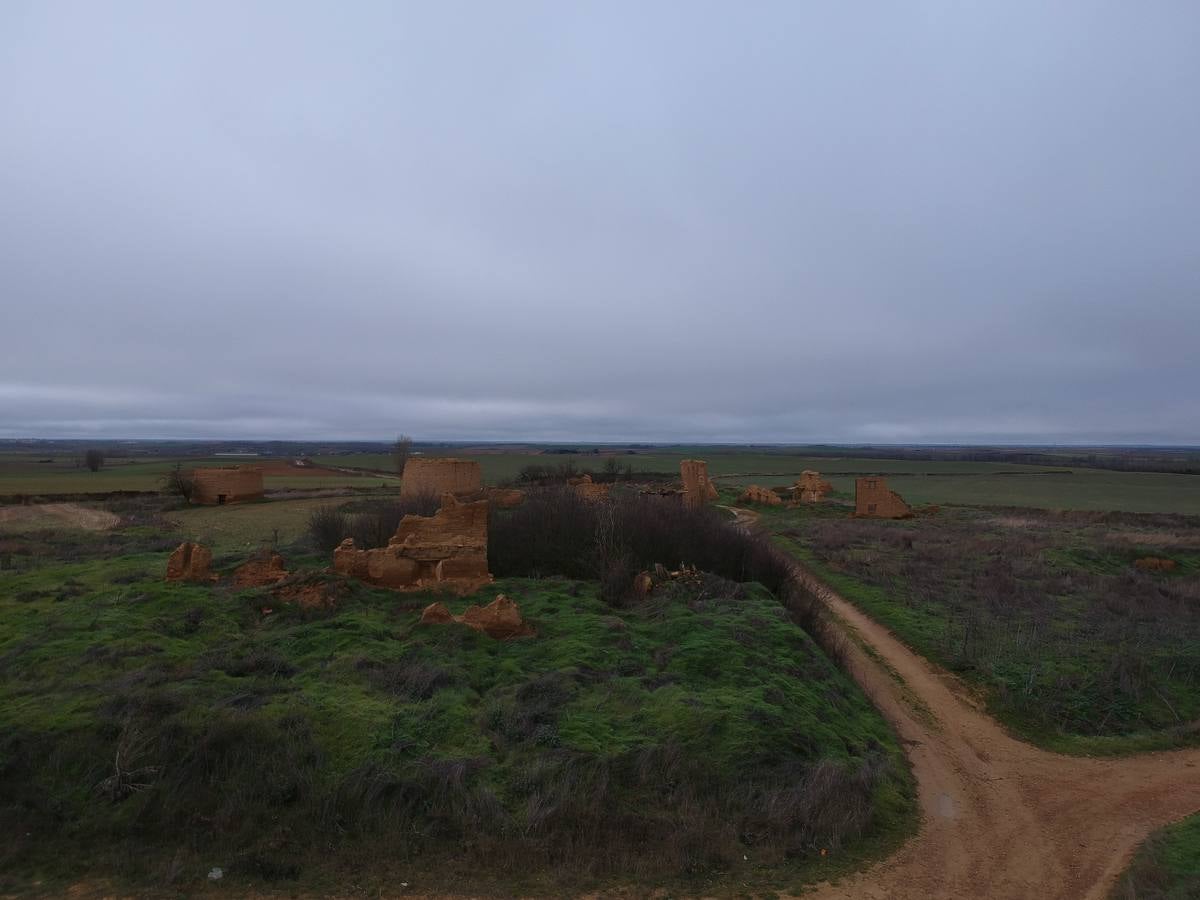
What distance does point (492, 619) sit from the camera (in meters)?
11.2

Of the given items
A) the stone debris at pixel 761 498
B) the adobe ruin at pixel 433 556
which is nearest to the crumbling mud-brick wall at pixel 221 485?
the adobe ruin at pixel 433 556

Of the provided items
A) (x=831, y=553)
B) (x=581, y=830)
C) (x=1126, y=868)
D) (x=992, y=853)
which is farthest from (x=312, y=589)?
(x=831, y=553)

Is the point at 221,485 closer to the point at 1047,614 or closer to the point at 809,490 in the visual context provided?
the point at 809,490

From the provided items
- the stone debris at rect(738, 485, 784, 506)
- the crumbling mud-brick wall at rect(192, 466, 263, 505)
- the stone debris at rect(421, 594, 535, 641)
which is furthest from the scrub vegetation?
the stone debris at rect(738, 485, 784, 506)

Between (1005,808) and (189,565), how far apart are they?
1469 cm

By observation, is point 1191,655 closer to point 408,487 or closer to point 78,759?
point 78,759

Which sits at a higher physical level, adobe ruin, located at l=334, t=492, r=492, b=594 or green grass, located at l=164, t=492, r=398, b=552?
adobe ruin, located at l=334, t=492, r=492, b=594

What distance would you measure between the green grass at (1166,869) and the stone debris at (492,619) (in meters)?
8.15

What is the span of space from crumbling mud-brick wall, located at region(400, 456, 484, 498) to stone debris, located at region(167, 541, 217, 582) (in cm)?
1349

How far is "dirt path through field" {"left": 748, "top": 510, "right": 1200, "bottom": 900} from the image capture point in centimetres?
637

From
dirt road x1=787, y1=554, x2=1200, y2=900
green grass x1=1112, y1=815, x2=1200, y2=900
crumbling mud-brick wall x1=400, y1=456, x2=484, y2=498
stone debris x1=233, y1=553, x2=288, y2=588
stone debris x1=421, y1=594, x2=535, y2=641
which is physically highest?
crumbling mud-brick wall x1=400, y1=456, x2=484, y2=498

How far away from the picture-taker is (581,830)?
6.59 meters

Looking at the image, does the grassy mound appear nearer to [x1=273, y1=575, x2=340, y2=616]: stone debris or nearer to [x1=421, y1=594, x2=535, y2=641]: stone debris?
[x1=421, y1=594, x2=535, y2=641]: stone debris

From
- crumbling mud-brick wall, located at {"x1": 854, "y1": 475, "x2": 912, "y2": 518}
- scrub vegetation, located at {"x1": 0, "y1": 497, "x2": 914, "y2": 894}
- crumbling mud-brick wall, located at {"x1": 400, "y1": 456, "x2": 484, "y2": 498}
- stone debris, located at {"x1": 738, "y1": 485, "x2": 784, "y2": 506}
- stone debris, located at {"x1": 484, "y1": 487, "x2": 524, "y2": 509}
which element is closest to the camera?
scrub vegetation, located at {"x1": 0, "y1": 497, "x2": 914, "y2": 894}
